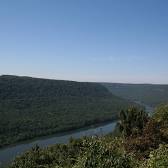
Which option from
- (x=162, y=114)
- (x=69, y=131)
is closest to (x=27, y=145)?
(x=69, y=131)

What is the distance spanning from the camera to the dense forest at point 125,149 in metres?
18.5

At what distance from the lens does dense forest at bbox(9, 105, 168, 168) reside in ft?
60.8

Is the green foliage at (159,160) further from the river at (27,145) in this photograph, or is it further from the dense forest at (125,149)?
the river at (27,145)

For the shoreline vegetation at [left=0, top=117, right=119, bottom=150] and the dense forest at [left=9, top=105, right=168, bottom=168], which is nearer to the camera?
the dense forest at [left=9, top=105, right=168, bottom=168]

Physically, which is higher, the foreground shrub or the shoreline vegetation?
the foreground shrub

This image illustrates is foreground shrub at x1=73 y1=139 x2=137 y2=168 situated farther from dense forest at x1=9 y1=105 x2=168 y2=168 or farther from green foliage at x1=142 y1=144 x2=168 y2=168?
green foliage at x1=142 y1=144 x2=168 y2=168

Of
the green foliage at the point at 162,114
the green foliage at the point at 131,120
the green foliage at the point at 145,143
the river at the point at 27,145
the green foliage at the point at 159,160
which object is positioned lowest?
the river at the point at 27,145

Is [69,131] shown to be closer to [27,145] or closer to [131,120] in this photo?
[27,145]

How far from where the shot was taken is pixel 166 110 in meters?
47.7

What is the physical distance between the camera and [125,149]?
3077cm

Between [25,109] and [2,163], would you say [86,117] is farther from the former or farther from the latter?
[2,163]

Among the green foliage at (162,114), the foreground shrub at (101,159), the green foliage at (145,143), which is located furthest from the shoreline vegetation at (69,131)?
the foreground shrub at (101,159)

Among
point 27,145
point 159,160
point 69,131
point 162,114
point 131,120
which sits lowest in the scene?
point 27,145

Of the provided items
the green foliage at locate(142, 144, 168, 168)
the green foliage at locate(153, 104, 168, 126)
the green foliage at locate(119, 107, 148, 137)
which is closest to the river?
the green foliage at locate(119, 107, 148, 137)
